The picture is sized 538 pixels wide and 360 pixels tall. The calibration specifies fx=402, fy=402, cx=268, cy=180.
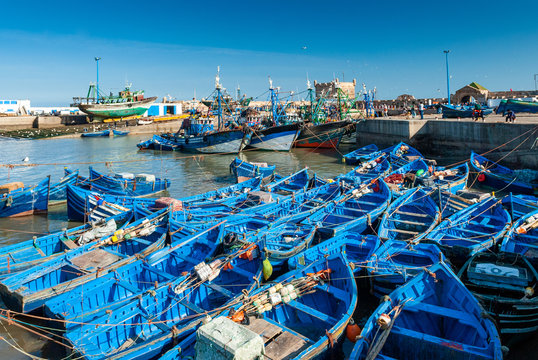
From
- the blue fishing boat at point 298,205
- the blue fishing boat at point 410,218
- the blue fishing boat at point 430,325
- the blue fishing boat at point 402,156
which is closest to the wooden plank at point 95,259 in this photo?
the blue fishing boat at point 298,205

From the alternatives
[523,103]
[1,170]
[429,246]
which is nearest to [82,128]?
[1,170]

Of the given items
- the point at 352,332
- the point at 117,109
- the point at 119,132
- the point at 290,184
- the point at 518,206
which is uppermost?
the point at 117,109

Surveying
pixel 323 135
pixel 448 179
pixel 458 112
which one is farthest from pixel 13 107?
pixel 448 179

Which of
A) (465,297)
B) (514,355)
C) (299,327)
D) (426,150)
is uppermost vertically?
(426,150)

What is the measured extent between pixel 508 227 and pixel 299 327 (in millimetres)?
8177

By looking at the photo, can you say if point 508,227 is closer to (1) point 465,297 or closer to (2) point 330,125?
(1) point 465,297

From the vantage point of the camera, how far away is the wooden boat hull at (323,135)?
43.2 meters

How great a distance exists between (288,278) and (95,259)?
6323 millimetres

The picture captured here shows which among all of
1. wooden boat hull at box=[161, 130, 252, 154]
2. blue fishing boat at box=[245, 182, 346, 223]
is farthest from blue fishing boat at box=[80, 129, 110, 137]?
blue fishing boat at box=[245, 182, 346, 223]

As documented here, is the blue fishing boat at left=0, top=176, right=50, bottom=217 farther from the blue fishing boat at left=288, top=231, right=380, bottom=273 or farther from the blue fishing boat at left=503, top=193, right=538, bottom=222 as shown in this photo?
the blue fishing boat at left=503, top=193, right=538, bottom=222

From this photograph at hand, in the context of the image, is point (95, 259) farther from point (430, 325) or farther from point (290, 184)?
point (290, 184)

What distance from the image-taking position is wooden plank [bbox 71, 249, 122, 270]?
1176 cm

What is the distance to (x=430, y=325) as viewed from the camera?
27.5 ft

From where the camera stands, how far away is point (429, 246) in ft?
36.3
